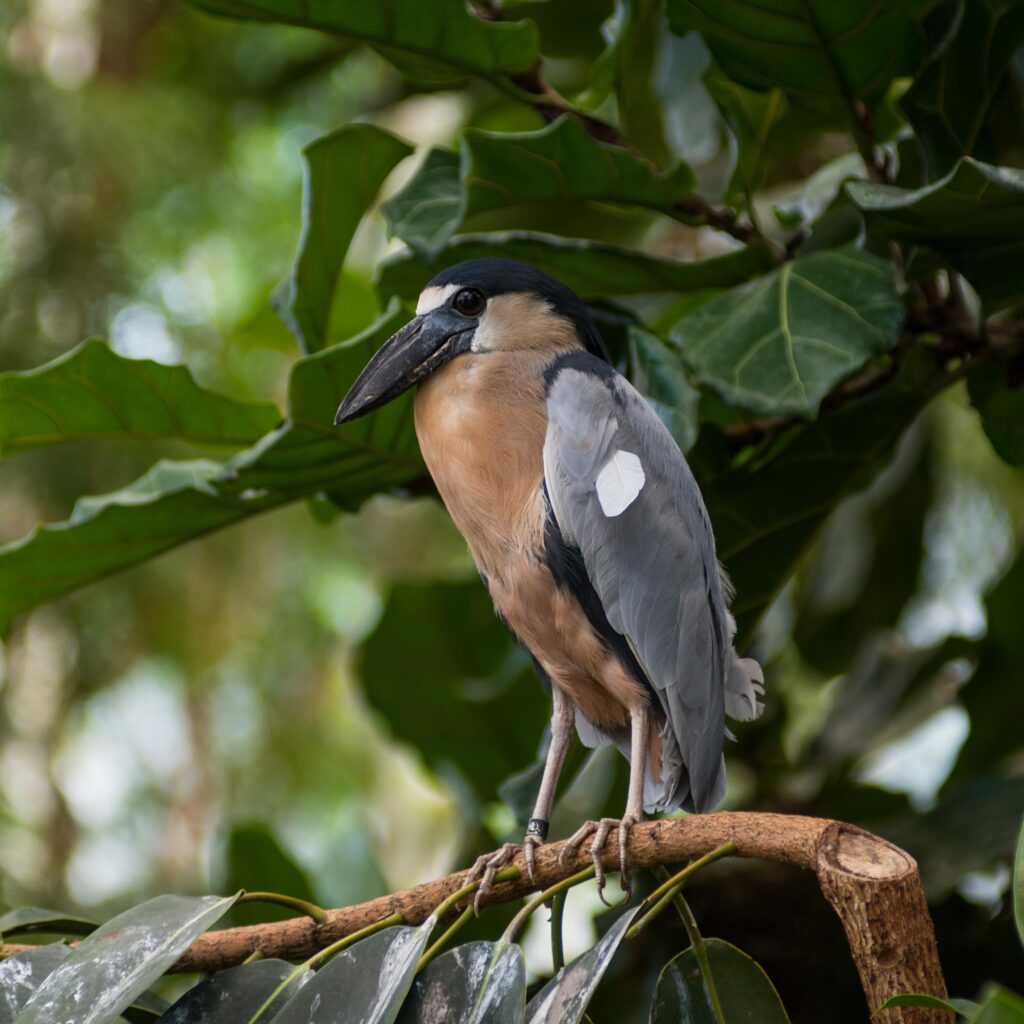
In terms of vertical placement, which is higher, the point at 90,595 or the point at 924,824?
the point at 924,824

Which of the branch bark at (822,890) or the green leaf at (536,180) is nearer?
the branch bark at (822,890)

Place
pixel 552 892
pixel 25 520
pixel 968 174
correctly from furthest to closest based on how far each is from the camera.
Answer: pixel 25 520, pixel 968 174, pixel 552 892

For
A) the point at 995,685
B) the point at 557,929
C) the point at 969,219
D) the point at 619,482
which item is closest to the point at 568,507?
the point at 619,482

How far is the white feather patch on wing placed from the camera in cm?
117

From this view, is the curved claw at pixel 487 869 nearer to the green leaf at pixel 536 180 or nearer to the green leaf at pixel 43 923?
the green leaf at pixel 43 923

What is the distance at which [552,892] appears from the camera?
0.95 metres

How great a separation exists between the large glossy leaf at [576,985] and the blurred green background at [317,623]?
541 mm

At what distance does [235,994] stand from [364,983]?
0.46ft

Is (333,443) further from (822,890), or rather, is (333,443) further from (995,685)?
(995,685)

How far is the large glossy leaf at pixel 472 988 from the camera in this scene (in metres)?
0.90

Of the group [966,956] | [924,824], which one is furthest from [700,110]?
[966,956]

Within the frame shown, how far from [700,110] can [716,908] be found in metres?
1.27

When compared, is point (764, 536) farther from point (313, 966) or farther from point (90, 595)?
point (90, 595)

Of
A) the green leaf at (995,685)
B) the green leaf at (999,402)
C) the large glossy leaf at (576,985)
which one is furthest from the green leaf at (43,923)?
the green leaf at (995,685)
